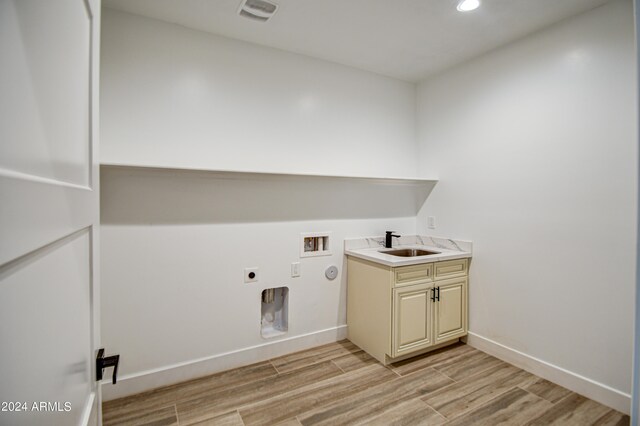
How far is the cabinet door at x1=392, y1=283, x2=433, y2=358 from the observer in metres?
2.50

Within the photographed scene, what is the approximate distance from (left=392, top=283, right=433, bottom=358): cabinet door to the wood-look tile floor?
0.17 meters

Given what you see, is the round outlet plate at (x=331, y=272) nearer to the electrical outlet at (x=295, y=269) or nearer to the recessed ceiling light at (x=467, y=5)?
the electrical outlet at (x=295, y=269)

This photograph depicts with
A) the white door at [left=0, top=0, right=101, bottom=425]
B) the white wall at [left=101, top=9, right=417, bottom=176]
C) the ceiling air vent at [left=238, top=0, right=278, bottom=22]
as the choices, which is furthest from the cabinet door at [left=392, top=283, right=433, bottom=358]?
the ceiling air vent at [left=238, top=0, right=278, bottom=22]

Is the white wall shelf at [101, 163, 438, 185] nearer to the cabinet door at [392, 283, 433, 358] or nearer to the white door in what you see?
the cabinet door at [392, 283, 433, 358]

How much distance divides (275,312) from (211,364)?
2.13ft

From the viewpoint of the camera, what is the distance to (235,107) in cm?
252

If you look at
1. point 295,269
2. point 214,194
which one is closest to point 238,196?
point 214,194

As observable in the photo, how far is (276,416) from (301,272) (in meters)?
1.13

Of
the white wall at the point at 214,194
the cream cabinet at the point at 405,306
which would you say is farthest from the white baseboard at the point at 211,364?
the cream cabinet at the point at 405,306

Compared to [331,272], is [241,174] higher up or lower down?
higher up

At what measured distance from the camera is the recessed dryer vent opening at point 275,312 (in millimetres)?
2689

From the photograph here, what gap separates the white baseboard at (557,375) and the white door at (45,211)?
283 centimetres

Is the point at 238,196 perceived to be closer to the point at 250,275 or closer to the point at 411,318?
the point at 250,275

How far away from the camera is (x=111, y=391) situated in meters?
2.08
